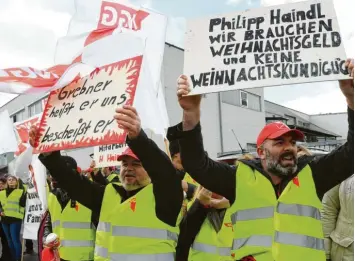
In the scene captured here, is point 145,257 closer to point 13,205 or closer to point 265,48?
point 265,48

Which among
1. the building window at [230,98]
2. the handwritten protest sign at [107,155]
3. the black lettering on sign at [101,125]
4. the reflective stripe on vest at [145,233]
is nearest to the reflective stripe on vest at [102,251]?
the reflective stripe on vest at [145,233]

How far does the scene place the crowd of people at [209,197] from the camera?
3.00 m

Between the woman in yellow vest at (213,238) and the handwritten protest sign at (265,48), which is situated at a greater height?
the handwritten protest sign at (265,48)

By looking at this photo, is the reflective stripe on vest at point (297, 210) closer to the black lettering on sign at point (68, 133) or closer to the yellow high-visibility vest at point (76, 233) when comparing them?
the black lettering on sign at point (68, 133)

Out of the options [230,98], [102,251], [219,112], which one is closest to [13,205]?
[102,251]

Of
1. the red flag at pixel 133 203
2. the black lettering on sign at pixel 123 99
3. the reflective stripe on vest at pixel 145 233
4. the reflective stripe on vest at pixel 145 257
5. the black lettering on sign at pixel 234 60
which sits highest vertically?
the black lettering on sign at pixel 234 60

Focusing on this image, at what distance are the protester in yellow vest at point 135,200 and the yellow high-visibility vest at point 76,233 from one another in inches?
60.5

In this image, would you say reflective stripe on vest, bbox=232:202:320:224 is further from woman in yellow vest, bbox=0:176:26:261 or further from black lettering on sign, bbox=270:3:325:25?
woman in yellow vest, bbox=0:176:26:261

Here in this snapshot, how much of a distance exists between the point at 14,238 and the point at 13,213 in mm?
550

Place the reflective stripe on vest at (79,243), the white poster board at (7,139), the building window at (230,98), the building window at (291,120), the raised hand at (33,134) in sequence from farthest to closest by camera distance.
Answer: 1. the building window at (291,120)
2. the building window at (230,98)
3. the white poster board at (7,139)
4. the reflective stripe on vest at (79,243)
5. the raised hand at (33,134)

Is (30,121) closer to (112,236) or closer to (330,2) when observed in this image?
(112,236)

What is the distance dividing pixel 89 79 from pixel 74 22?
7.99 ft

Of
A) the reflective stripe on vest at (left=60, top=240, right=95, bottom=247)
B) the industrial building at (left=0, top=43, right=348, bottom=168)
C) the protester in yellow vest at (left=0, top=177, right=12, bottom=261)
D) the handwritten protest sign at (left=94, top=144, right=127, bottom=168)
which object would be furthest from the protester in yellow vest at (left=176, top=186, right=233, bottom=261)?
the industrial building at (left=0, top=43, right=348, bottom=168)

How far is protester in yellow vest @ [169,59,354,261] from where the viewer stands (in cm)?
297
